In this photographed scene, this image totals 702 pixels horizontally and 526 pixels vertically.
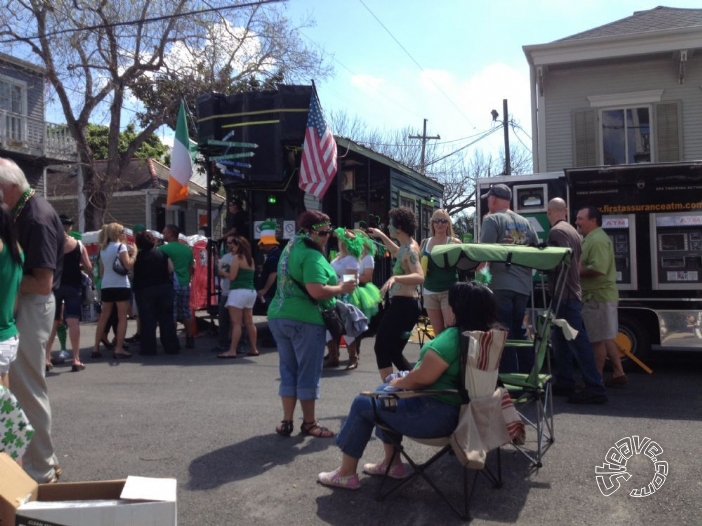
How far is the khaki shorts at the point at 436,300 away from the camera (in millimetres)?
5984

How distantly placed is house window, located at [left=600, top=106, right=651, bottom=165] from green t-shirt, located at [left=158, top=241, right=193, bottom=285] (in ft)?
32.6

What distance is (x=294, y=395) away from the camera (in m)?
5.23

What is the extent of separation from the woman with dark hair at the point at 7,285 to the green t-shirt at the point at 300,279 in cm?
202

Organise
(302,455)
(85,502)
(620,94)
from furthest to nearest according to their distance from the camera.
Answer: (620,94) → (302,455) → (85,502)

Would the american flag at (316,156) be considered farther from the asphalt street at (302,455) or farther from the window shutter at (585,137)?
the window shutter at (585,137)

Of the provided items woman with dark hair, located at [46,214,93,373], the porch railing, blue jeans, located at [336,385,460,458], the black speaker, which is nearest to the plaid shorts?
woman with dark hair, located at [46,214,93,373]

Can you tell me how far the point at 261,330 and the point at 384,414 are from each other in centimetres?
802

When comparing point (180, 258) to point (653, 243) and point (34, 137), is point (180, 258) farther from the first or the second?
point (34, 137)

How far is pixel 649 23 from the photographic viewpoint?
15.4 meters

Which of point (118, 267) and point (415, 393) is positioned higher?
point (118, 267)

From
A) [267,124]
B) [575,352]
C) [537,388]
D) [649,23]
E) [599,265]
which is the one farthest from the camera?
[649,23]

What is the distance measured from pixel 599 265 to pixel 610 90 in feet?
31.6

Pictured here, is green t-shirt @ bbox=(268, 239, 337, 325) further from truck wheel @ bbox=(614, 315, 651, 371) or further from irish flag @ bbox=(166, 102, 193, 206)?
irish flag @ bbox=(166, 102, 193, 206)

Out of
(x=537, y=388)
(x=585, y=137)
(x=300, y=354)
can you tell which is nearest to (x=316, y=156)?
(x=300, y=354)
